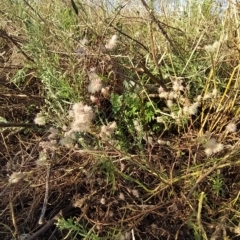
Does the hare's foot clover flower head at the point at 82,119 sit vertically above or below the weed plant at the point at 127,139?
above

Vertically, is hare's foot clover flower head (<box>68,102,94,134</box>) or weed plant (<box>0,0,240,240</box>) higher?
hare's foot clover flower head (<box>68,102,94,134</box>)

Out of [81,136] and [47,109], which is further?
[47,109]

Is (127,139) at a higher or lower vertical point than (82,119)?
lower

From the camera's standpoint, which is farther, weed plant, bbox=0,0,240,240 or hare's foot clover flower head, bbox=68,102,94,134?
weed plant, bbox=0,0,240,240

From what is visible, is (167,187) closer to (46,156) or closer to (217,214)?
(217,214)

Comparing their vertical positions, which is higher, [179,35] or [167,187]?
[179,35]

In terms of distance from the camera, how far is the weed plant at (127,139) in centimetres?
136

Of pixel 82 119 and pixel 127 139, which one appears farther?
pixel 127 139

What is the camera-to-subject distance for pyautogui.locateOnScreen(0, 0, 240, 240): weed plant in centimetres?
136

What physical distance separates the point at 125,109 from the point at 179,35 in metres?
0.49

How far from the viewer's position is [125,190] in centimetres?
145

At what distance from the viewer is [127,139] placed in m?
1.60

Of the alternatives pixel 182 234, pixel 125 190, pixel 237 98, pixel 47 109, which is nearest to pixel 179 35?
pixel 237 98

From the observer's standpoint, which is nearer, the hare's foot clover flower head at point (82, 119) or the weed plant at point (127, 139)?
the hare's foot clover flower head at point (82, 119)
